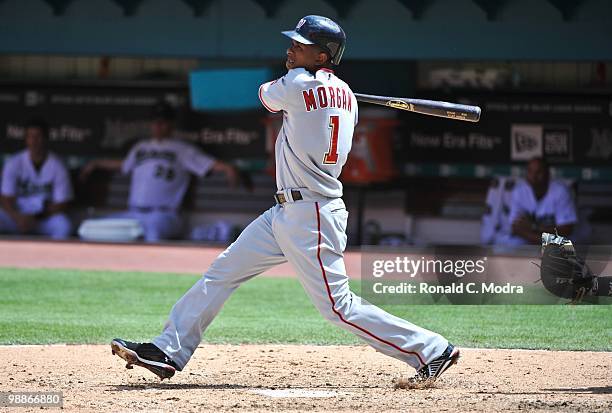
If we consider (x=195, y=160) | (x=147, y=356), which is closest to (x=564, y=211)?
(x=195, y=160)

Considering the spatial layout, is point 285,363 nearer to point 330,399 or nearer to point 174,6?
point 330,399

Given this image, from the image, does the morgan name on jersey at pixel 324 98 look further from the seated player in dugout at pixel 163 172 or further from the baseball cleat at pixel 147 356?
the seated player in dugout at pixel 163 172

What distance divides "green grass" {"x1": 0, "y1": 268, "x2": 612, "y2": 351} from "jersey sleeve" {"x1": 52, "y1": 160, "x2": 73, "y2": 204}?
13.4ft

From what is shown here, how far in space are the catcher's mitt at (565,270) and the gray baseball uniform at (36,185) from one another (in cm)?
962

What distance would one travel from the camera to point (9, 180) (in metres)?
14.6

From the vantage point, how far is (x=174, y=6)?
44.9 feet

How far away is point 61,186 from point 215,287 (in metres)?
9.51

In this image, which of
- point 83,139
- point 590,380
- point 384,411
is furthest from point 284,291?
point 83,139

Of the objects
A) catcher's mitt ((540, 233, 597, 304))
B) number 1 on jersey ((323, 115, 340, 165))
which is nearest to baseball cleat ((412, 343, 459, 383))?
catcher's mitt ((540, 233, 597, 304))

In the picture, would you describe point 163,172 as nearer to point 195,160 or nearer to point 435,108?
point 195,160

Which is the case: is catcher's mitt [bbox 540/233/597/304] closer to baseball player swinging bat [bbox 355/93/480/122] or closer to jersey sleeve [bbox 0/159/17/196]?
baseball player swinging bat [bbox 355/93/480/122]

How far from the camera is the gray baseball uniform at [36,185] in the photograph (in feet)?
47.8

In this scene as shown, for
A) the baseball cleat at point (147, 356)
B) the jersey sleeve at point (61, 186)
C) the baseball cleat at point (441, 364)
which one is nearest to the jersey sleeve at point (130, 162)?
the jersey sleeve at point (61, 186)

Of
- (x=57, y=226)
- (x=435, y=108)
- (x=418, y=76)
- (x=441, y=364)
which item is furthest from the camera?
(x=57, y=226)
